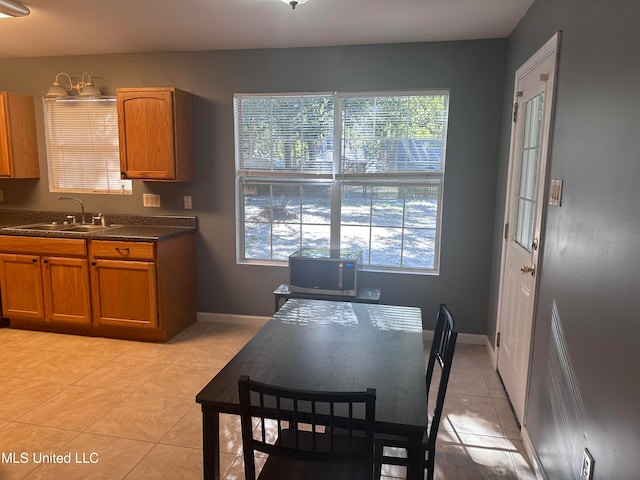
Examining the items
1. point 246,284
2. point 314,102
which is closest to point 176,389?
point 246,284

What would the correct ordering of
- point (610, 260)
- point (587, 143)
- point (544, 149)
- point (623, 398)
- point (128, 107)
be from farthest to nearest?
1. point (128, 107)
2. point (544, 149)
3. point (587, 143)
4. point (610, 260)
5. point (623, 398)

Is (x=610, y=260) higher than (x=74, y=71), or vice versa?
(x=74, y=71)

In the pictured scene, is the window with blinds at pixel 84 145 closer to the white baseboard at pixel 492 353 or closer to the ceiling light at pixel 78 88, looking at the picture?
the ceiling light at pixel 78 88

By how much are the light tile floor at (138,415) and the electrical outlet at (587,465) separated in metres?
0.64

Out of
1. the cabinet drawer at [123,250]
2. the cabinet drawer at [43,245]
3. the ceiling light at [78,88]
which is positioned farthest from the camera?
the ceiling light at [78,88]

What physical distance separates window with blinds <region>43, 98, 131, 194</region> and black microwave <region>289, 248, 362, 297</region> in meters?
1.86

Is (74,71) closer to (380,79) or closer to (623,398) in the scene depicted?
(380,79)

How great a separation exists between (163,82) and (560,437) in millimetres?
3780

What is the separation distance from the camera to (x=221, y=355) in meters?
3.32

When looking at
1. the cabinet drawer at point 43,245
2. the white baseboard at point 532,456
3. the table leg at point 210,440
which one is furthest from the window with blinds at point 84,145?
the white baseboard at point 532,456

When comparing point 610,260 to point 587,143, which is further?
point 587,143

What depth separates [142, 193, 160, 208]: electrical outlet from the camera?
3951 mm

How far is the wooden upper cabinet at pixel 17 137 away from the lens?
3.83 m

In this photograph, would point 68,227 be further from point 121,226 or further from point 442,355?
point 442,355
